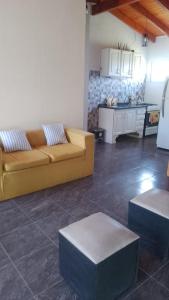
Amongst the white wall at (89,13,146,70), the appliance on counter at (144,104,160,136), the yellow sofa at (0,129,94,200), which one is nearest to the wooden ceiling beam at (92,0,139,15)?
the white wall at (89,13,146,70)

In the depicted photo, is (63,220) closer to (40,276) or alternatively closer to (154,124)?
(40,276)

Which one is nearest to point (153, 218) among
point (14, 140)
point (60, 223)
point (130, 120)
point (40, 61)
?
point (60, 223)

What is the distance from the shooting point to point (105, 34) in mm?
5801

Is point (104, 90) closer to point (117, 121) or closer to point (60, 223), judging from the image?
point (117, 121)

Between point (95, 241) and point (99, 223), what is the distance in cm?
19

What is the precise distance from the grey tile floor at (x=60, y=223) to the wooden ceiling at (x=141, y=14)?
334 cm

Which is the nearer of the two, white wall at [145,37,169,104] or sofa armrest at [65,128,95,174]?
sofa armrest at [65,128,95,174]

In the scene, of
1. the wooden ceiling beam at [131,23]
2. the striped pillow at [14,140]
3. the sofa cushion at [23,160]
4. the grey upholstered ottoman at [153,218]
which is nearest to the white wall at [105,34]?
the wooden ceiling beam at [131,23]

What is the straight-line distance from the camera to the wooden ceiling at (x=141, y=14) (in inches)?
201

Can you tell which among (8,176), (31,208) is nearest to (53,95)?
(8,176)

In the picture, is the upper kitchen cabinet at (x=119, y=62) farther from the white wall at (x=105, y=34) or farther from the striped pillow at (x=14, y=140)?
the striped pillow at (x=14, y=140)

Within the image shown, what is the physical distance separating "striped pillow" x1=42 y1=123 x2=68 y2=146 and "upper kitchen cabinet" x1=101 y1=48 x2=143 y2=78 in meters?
2.57

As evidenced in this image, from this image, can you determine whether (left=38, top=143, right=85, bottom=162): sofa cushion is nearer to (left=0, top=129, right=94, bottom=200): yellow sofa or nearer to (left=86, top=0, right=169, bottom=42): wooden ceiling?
(left=0, top=129, right=94, bottom=200): yellow sofa

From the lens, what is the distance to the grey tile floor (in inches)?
66.6
